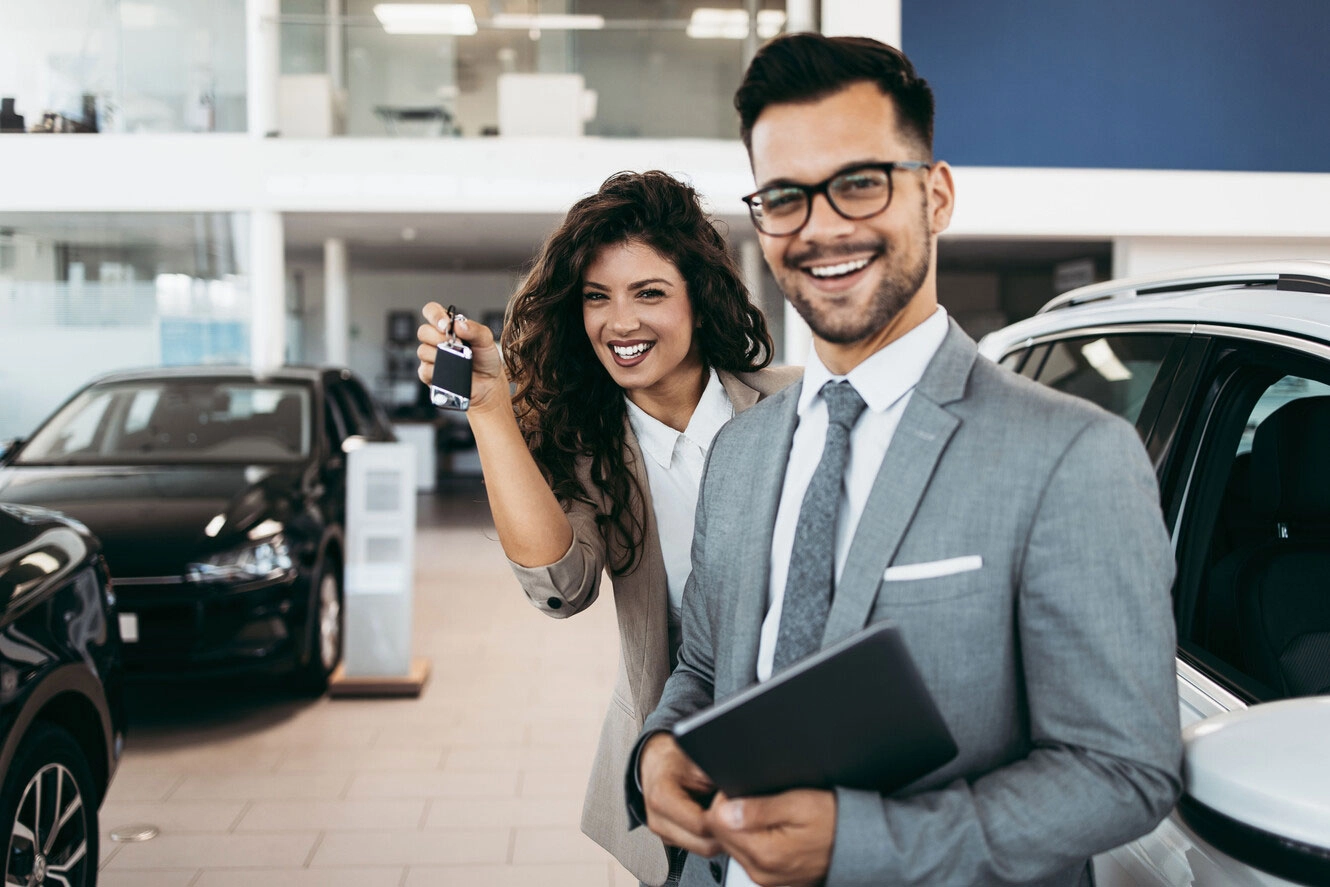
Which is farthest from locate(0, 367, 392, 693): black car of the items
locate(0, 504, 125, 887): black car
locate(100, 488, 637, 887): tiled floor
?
locate(0, 504, 125, 887): black car

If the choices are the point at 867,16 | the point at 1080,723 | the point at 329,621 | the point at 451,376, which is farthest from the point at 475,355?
the point at 867,16

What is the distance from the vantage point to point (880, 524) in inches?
39.4

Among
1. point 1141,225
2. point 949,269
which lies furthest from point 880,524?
point 949,269

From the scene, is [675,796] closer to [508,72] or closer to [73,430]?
[73,430]

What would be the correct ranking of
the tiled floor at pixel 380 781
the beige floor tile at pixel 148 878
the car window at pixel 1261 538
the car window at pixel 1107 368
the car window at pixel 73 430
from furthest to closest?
the car window at pixel 73 430
the tiled floor at pixel 380 781
the beige floor tile at pixel 148 878
the car window at pixel 1107 368
the car window at pixel 1261 538

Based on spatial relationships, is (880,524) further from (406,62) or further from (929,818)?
(406,62)

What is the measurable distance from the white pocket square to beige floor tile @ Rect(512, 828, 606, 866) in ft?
8.38

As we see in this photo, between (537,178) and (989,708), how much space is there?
10003 millimetres

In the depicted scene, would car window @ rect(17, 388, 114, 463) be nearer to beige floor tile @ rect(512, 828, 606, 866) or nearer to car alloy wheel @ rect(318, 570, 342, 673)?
car alloy wheel @ rect(318, 570, 342, 673)

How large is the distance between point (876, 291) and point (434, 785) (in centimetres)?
335

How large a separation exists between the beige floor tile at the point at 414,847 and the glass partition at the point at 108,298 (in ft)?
27.4

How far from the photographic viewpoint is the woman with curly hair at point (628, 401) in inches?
69.0

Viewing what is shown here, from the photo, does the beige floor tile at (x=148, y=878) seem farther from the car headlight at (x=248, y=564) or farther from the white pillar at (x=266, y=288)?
the white pillar at (x=266, y=288)

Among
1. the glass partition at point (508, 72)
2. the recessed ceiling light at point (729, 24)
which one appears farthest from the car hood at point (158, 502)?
the recessed ceiling light at point (729, 24)
